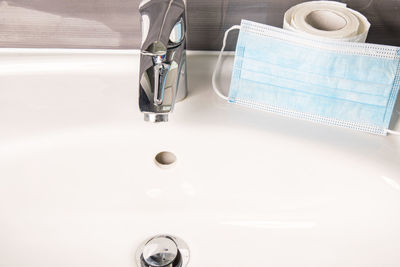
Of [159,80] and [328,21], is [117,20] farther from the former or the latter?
[328,21]

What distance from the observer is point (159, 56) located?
465 mm

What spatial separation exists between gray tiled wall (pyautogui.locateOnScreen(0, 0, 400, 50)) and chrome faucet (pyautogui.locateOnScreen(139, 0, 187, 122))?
11 cm

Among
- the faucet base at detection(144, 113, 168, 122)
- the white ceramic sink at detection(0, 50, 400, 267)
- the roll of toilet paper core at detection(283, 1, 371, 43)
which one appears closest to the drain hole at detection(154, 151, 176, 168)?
the white ceramic sink at detection(0, 50, 400, 267)

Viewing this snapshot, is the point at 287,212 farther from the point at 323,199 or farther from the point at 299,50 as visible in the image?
the point at 299,50

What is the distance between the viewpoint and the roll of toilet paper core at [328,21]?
1.65ft

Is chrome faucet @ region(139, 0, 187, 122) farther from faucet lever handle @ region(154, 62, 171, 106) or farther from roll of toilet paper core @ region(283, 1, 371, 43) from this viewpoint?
roll of toilet paper core @ region(283, 1, 371, 43)

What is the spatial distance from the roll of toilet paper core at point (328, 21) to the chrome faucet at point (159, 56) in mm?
135

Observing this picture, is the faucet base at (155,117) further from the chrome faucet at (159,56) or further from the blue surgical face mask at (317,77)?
the blue surgical face mask at (317,77)

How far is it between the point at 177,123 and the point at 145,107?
99 mm

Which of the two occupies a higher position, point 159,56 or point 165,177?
point 159,56

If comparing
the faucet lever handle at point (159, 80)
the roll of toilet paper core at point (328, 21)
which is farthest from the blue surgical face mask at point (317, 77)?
the faucet lever handle at point (159, 80)

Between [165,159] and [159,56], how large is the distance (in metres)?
0.16

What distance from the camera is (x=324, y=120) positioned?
54 cm

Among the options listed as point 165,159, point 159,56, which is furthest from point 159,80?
point 165,159
